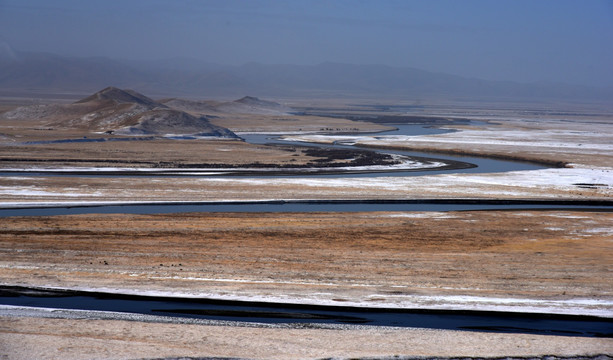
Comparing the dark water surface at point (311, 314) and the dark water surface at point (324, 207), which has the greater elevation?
the dark water surface at point (311, 314)

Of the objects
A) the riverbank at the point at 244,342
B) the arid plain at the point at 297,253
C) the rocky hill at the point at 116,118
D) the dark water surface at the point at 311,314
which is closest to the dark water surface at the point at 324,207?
the arid plain at the point at 297,253

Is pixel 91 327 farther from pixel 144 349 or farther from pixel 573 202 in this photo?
pixel 573 202

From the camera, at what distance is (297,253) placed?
21281 millimetres

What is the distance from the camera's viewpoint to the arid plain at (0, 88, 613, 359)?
13578 mm

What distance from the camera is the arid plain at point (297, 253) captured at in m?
13.6

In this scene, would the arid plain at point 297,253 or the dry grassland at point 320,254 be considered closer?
the arid plain at point 297,253

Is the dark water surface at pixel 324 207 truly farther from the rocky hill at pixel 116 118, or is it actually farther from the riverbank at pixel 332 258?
the rocky hill at pixel 116 118

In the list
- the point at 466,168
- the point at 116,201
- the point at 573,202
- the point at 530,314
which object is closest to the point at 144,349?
the point at 530,314

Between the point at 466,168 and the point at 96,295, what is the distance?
122 ft

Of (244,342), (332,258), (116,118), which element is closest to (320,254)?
(332,258)

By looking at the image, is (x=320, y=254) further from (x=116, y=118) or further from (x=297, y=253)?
(x=116, y=118)

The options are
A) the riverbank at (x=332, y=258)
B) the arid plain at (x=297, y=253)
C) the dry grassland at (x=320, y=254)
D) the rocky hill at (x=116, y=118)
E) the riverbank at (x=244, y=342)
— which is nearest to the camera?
the riverbank at (x=244, y=342)

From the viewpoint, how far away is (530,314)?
16.0 metres

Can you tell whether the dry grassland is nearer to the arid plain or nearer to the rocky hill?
the arid plain
